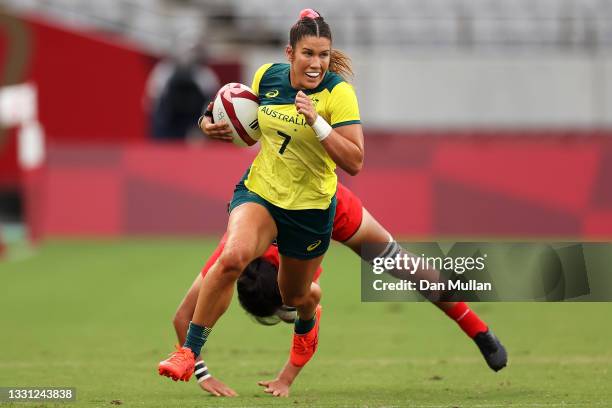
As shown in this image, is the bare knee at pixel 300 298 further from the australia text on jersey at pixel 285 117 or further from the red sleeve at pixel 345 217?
the australia text on jersey at pixel 285 117

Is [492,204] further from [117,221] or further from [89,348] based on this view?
[89,348]

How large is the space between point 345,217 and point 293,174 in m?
0.79

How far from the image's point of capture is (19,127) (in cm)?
2077

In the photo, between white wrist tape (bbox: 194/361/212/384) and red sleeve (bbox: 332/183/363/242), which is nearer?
white wrist tape (bbox: 194/361/212/384)

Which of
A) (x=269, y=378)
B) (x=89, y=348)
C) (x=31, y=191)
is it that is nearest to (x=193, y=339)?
(x=269, y=378)

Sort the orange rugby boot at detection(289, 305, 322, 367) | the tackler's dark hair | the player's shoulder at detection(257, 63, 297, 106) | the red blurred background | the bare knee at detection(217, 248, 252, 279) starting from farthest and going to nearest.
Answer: the red blurred background → the tackler's dark hair → the orange rugby boot at detection(289, 305, 322, 367) → the player's shoulder at detection(257, 63, 297, 106) → the bare knee at detection(217, 248, 252, 279)

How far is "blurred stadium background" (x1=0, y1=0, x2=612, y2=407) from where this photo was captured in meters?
10.2

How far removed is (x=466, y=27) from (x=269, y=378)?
1607 centimetres

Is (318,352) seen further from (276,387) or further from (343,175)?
(343,175)

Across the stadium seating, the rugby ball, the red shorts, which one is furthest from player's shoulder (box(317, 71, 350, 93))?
the stadium seating

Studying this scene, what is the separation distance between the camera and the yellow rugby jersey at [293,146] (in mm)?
7566

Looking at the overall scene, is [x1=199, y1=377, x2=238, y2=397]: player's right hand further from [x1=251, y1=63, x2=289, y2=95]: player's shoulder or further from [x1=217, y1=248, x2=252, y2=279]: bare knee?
[x1=251, y1=63, x2=289, y2=95]: player's shoulder

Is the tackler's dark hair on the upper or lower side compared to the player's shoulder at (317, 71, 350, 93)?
lower

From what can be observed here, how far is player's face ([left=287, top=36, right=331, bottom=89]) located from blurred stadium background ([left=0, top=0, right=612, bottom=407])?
6.29 ft
